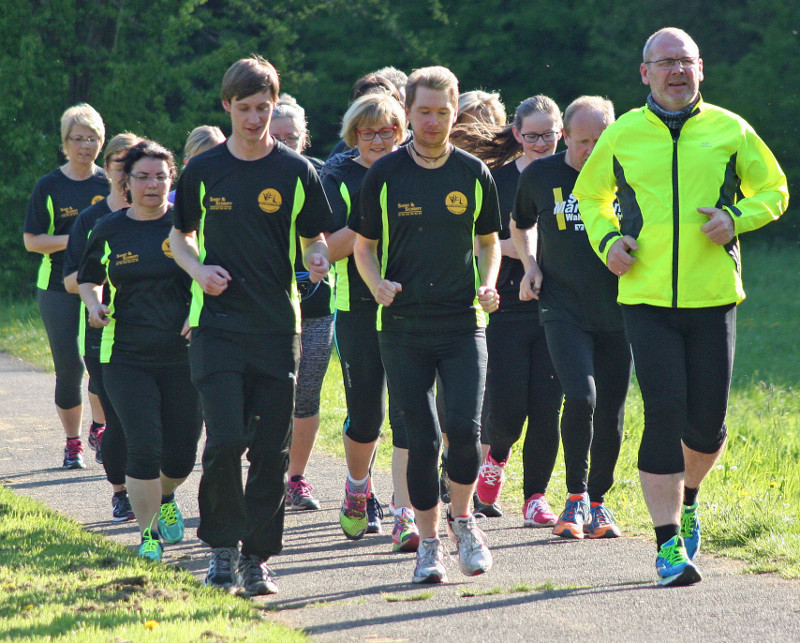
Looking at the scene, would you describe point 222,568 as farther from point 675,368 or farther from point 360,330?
point 675,368

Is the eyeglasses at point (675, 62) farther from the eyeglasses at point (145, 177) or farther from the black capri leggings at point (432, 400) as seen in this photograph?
the eyeglasses at point (145, 177)

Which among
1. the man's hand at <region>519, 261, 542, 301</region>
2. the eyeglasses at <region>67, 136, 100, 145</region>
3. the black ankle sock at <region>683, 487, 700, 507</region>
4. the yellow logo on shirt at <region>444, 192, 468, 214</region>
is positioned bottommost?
the black ankle sock at <region>683, 487, 700, 507</region>

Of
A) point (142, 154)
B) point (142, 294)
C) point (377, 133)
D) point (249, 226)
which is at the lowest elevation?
point (142, 294)

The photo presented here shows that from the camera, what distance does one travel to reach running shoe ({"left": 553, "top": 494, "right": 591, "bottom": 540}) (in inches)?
252

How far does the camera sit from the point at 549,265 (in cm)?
657

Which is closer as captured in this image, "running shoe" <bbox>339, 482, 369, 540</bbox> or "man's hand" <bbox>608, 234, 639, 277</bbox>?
"man's hand" <bbox>608, 234, 639, 277</bbox>

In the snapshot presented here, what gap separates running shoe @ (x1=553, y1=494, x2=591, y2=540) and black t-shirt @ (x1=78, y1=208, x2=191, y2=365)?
2.10m

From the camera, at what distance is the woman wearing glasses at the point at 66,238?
28.3 feet

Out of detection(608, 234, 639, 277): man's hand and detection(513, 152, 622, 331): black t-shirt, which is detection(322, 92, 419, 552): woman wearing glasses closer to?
detection(513, 152, 622, 331): black t-shirt

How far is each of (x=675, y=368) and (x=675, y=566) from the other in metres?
0.82

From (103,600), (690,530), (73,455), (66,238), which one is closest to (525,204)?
(690,530)

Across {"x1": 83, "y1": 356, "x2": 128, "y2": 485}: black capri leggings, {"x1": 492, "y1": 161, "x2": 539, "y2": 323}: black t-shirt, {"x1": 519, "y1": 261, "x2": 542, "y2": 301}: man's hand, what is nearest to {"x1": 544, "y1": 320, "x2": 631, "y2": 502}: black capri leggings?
{"x1": 519, "y1": 261, "x2": 542, "y2": 301}: man's hand

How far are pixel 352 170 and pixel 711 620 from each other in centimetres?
306

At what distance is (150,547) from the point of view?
607 cm
